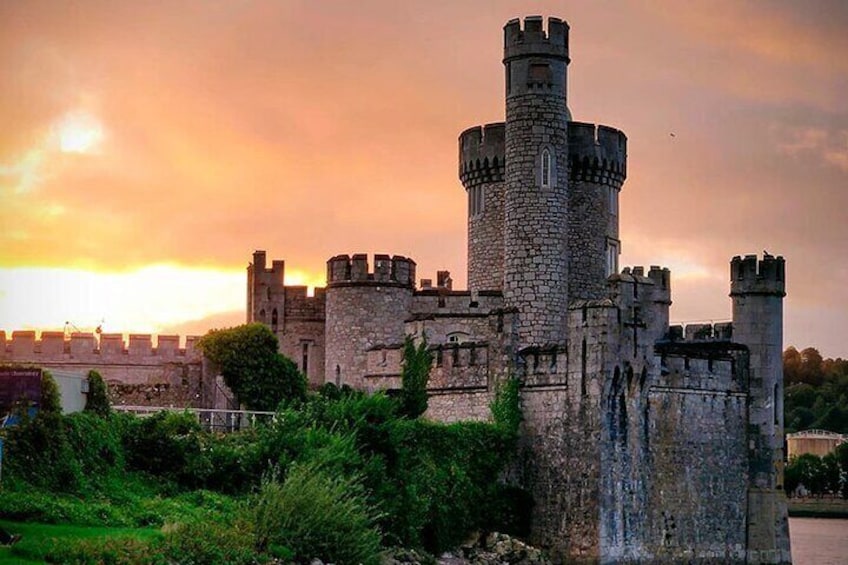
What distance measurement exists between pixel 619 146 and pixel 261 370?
14309 mm

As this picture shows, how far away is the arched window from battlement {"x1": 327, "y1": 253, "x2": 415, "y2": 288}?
237 inches

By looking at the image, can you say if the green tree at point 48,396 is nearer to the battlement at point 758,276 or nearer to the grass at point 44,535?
the grass at point 44,535

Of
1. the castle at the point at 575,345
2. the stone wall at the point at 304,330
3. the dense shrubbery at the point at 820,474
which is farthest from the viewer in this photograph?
the dense shrubbery at the point at 820,474

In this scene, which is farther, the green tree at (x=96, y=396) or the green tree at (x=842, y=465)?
the green tree at (x=842, y=465)

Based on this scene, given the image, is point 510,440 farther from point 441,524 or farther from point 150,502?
point 150,502

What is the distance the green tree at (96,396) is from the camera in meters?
38.8

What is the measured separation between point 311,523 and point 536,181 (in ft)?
66.1

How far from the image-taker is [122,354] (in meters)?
63.1

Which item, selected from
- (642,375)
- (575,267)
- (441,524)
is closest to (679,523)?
(642,375)

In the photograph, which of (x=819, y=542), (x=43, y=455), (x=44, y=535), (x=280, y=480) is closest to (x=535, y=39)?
(x=280, y=480)

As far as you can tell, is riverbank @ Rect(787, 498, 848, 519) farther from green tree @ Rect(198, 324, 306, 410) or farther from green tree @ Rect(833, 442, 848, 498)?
green tree @ Rect(198, 324, 306, 410)

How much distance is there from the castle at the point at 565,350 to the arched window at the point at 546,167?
0.05 meters

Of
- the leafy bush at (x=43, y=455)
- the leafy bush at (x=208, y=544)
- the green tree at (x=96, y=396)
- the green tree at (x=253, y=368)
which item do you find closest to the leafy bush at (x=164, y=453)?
the green tree at (x=96, y=396)

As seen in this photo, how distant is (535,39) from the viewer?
5347 centimetres
